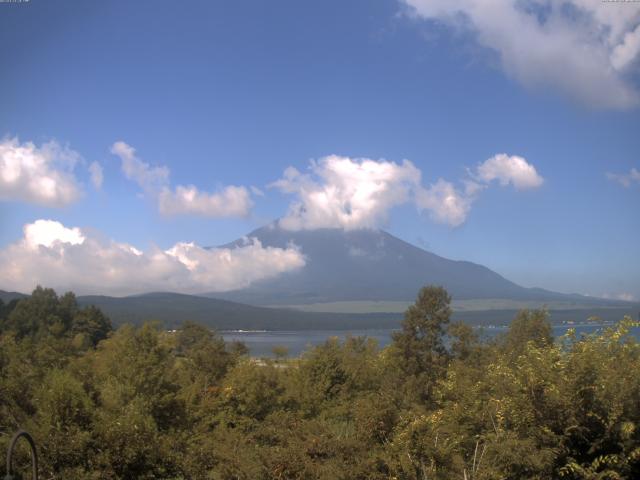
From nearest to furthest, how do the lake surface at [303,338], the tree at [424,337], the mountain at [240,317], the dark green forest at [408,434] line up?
the dark green forest at [408,434] → the lake surface at [303,338] → the tree at [424,337] → the mountain at [240,317]

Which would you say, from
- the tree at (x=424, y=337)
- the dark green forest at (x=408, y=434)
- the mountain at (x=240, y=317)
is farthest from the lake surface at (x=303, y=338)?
the mountain at (x=240, y=317)

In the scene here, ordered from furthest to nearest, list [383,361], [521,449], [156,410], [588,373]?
[383,361], [156,410], [588,373], [521,449]

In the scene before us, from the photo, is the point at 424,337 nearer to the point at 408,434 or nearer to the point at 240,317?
the point at 408,434

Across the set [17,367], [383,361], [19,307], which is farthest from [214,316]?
[17,367]

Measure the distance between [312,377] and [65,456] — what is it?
16422mm

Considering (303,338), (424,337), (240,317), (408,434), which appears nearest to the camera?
A: (408,434)

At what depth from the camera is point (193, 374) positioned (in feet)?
90.9

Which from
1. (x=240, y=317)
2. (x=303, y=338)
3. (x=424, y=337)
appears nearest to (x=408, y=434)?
(x=424, y=337)

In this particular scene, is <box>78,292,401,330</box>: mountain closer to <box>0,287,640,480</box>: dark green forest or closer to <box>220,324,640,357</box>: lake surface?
<box>220,324,640,357</box>: lake surface

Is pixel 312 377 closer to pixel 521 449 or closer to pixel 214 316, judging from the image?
pixel 521 449

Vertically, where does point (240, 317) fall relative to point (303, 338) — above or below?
above

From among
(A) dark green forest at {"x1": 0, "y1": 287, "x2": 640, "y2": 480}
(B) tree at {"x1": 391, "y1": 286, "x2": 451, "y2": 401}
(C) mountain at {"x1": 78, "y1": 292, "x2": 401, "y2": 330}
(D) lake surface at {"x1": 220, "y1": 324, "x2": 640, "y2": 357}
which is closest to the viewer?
(A) dark green forest at {"x1": 0, "y1": 287, "x2": 640, "y2": 480}

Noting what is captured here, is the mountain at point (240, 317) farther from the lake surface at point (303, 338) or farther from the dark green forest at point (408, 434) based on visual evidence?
the dark green forest at point (408, 434)

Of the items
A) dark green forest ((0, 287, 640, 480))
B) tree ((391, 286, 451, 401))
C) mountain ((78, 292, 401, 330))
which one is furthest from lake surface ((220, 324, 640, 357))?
mountain ((78, 292, 401, 330))
